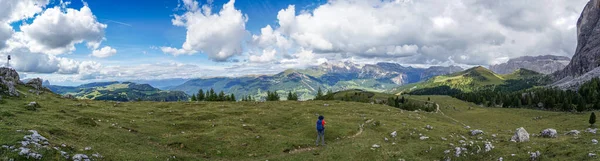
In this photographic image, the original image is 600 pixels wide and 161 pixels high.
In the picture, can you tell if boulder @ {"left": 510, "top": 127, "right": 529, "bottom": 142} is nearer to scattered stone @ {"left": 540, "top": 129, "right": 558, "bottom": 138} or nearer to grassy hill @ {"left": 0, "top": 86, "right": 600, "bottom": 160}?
grassy hill @ {"left": 0, "top": 86, "right": 600, "bottom": 160}

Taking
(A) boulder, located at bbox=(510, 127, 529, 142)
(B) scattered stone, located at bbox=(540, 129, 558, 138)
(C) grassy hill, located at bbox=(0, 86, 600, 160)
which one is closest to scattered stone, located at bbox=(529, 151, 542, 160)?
(C) grassy hill, located at bbox=(0, 86, 600, 160)

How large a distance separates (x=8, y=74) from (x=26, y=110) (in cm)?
5498

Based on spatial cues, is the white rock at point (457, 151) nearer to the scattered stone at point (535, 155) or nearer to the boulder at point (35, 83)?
the scattered stone at point (535, 155)

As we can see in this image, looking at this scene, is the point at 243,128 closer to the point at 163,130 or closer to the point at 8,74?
the point at 163,130

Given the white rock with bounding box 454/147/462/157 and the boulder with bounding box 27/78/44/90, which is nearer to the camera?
the white rock with bounding box 454/147/462/157

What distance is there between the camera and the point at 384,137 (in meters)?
42.6

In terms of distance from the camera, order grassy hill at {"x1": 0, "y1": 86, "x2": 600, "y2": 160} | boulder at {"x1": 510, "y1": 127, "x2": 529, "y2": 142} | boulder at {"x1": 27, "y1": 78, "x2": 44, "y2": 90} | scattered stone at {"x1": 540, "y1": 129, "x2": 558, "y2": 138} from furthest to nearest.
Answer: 1. boulder at {"x1": 27, "y1": 78, "x2": 44, "y2": 90}
2. scattered stone at {"x1": 540, "y1": 129, "x2": 558, "y2": 138}
3. boulder at {"x1": 510, "y1": 127, "x2": 529, "y2": 142}
4. grassy hill at {"x1": 0, "y1": 86, "x2": 600, "y2": 160}

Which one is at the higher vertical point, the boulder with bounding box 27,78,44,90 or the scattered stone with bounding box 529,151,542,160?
the boulder with bounding box 27,78,44,90

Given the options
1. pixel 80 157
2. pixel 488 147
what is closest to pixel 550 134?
pixel 488 147

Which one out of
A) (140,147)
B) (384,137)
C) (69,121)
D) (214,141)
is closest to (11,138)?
(140,147)

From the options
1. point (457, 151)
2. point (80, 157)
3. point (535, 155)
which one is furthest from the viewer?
point (457, 151)

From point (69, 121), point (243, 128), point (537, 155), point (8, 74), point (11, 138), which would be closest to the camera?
point (11, 138)

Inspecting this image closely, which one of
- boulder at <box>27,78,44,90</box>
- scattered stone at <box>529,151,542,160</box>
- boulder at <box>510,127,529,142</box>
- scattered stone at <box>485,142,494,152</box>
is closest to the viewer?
scattered stone at <box>529,151,542,160</box>

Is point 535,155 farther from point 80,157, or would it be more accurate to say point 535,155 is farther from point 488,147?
point 80,157
